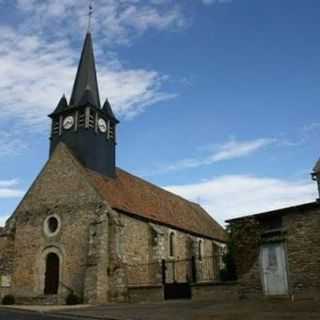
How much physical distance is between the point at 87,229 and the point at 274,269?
434 inches

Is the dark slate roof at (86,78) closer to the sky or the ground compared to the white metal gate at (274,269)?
closer to the sky

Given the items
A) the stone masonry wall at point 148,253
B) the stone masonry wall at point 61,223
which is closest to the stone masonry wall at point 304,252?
the stone masonry wall at point 148,253

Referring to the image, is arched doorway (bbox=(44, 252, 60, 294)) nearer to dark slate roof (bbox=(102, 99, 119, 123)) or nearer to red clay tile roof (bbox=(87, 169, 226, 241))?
red clay tile roof (bbox=(87, 169, 226, 241))

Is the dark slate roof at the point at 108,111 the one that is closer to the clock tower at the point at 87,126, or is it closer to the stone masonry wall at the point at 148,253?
the clock tower at the point at 87,126

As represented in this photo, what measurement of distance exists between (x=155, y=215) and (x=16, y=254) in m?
8.64

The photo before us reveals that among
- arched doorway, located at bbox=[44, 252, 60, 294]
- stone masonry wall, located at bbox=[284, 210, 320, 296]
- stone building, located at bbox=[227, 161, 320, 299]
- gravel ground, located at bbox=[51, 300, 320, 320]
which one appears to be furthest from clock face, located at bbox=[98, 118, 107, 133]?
stone masonry wall, located at bbox=[284, 210, 320, 296]

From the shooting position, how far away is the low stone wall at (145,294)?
21.9 metres

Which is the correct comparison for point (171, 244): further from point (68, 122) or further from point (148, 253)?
point (68, 122)

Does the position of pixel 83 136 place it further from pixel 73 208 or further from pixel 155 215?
pixel 155 215

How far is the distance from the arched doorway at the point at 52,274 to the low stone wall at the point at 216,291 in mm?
8270

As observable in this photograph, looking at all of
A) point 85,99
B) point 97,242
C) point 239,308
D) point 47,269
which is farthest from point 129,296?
point 85,99

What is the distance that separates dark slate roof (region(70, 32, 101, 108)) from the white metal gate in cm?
1510

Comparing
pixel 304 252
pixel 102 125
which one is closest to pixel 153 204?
pixel 102 125

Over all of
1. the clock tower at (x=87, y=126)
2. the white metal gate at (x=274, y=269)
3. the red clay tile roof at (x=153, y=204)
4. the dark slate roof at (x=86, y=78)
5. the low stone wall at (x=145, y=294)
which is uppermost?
the dark slate roof at (x=86, y=78)
